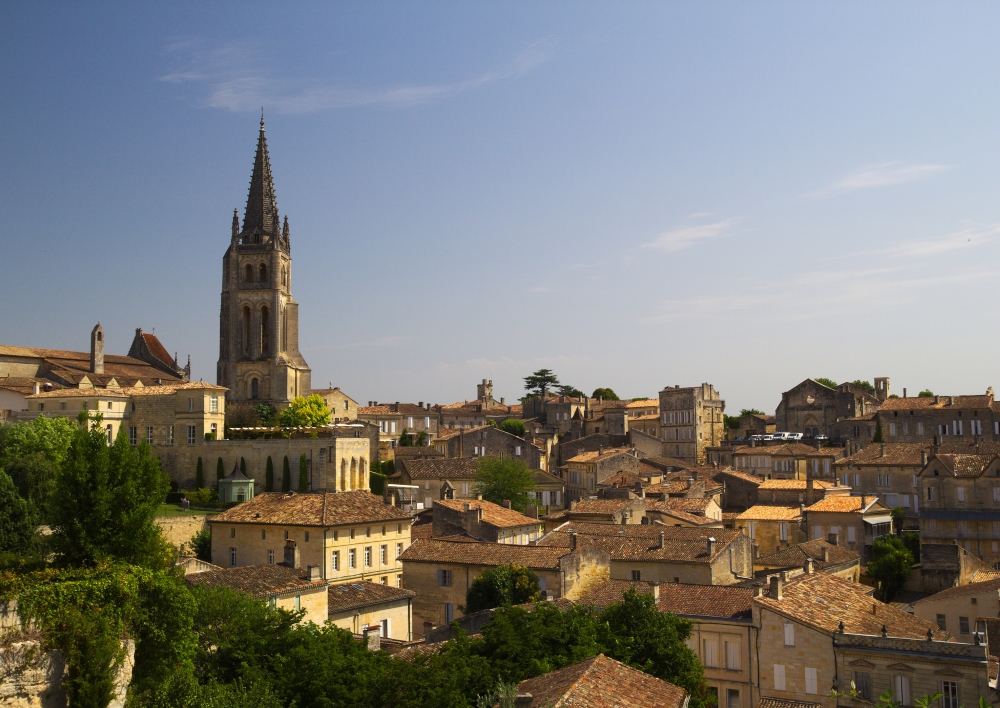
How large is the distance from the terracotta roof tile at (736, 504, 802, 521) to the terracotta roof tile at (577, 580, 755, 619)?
2216 centimetres

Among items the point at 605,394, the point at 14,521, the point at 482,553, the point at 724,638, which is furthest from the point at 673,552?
the point at 605,394

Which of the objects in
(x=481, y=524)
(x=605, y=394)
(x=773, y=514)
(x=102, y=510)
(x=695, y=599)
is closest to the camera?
(x=102, y=510)

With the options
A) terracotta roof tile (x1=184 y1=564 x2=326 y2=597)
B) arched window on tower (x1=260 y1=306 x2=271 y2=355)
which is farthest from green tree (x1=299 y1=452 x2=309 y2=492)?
terracotta roof tile (x1=184 y1=564 x2=326 y2=597)

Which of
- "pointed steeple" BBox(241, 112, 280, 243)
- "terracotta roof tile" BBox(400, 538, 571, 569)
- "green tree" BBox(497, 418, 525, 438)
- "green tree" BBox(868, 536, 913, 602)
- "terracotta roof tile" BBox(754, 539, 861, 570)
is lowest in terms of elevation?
"green tree" BBox(868, 536, 913, 602)

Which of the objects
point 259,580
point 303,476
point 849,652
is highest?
point 303,476

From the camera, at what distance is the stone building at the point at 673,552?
40.7 m

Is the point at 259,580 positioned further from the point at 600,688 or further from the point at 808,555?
the point at 808,555

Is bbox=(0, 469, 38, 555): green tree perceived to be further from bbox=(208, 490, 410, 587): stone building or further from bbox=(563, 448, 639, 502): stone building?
bbox=(563, 448, 639, 502): stone building

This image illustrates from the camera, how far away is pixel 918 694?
2642cm

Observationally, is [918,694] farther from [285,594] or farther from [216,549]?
[216,549]

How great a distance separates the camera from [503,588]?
36.5m

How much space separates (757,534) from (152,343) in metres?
62.7

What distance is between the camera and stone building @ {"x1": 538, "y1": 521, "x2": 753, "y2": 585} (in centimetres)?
4072

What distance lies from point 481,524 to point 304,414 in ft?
108
